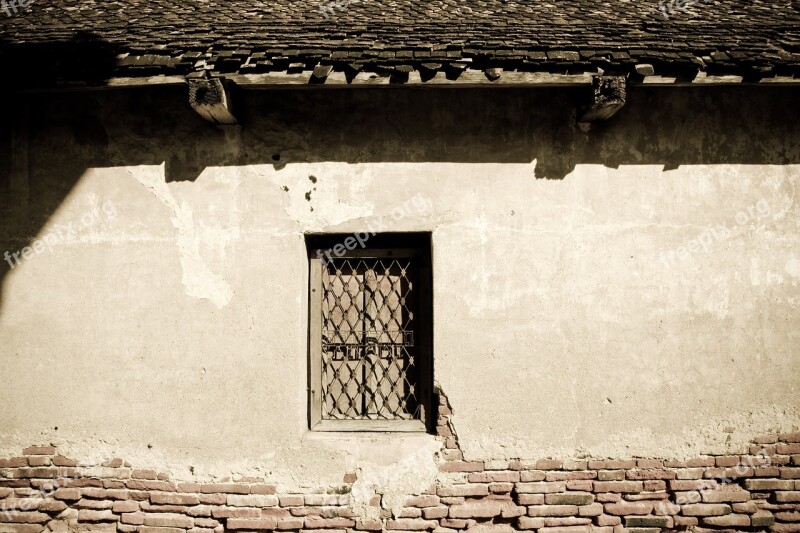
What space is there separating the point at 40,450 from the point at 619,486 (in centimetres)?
460

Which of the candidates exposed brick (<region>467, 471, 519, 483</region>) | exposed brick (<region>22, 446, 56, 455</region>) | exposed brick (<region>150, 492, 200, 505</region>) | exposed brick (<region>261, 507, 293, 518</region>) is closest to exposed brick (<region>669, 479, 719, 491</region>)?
exposed brick (<region>467, 471, 519, 483</region>)

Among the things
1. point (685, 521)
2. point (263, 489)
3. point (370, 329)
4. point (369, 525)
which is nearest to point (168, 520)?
point (263, 489)

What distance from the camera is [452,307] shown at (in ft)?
11.7

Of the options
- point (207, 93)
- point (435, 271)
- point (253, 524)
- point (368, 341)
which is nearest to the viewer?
point (207, 93)

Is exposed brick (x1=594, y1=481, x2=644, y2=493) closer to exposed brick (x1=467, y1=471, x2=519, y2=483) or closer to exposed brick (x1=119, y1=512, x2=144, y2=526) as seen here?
exposed brick (x1=467, y1=471, x2=519, y2=483)

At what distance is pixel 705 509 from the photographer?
3498 mm

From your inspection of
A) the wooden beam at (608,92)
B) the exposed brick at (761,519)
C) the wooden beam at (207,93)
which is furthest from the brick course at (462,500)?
the wooden beam at (207,93)

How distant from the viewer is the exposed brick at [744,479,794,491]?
11.6ft

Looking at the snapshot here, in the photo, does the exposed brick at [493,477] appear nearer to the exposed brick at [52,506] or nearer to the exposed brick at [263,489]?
the exposed brick at [263,489]

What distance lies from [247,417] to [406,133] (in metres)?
2.62

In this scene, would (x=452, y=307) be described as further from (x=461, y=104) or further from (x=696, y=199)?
(x=696, y=199)

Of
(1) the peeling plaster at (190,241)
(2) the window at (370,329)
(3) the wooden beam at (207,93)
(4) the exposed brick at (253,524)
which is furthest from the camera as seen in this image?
(2) the window at (370,329)

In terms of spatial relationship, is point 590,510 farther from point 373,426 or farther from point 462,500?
point 373,426

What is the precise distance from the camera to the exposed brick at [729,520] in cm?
349
